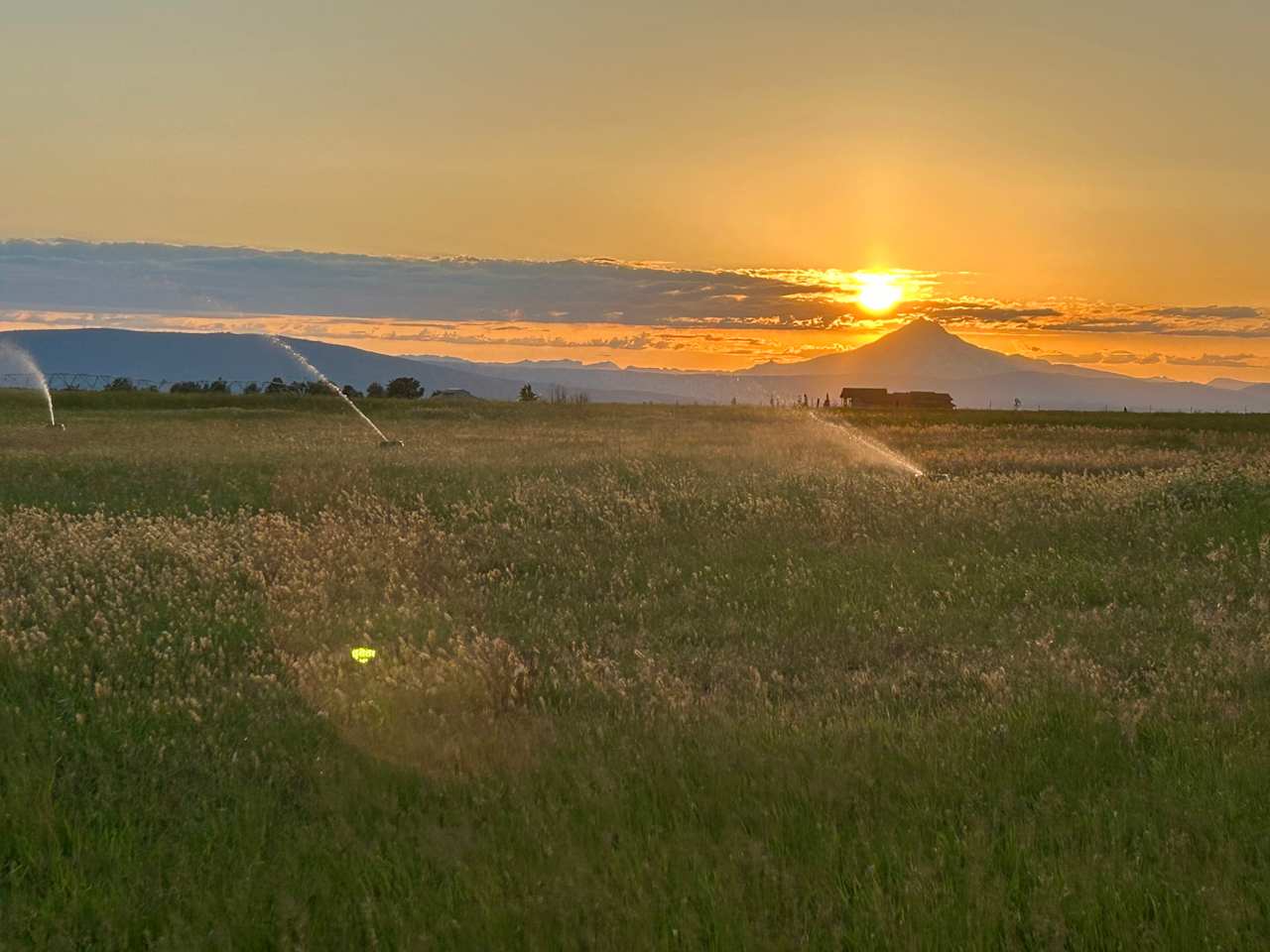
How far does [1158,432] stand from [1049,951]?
1979 inches

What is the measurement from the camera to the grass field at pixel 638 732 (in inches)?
186

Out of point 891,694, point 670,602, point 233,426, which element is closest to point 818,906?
point 891,694

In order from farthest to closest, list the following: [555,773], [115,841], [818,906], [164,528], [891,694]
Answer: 1. [164,528]
2. [891,694]
3. [555,773]
4. [115,841]
5. [818,906]

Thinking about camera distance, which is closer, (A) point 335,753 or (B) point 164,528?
(A) point 335,753

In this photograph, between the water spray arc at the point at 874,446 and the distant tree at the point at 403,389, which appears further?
the distant tree at the point at 403,389

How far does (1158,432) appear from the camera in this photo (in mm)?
48938

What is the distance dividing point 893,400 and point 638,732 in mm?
97773

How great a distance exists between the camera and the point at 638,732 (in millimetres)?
6641

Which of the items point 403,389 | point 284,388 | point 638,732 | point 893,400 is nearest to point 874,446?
point 638,732

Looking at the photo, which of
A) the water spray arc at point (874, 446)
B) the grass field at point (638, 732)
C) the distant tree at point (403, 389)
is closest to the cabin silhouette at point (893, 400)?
the distant tree at point (403, 389)

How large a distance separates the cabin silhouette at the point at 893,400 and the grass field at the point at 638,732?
7822cm

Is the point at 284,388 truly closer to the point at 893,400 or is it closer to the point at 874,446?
the point at 893,400

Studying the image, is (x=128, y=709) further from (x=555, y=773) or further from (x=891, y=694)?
(x=891, y=694)

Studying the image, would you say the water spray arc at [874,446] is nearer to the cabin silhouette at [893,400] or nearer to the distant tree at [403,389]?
the cabin silhouette at [893,400]
